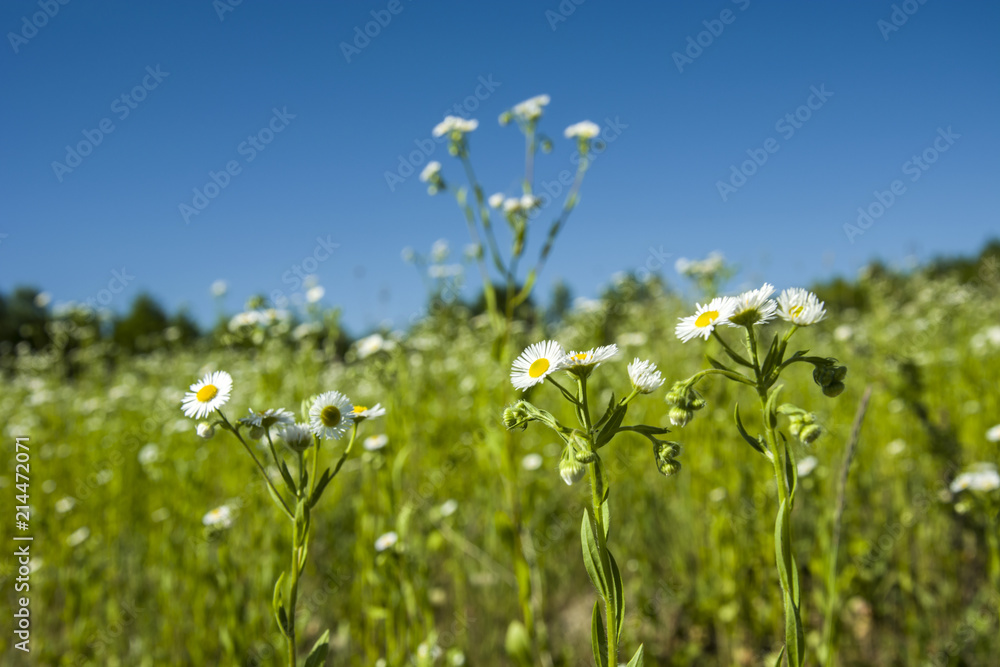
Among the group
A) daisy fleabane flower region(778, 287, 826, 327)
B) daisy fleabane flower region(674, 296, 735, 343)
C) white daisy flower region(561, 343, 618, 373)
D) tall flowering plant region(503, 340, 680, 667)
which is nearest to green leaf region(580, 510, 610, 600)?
tall flowering plant region(503, 340, 680, 667)

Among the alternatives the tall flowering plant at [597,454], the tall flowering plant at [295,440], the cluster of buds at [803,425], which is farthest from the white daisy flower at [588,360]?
the tall flowering plant at [295,440]

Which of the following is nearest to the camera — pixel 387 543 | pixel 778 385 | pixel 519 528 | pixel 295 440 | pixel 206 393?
pixel 778 385

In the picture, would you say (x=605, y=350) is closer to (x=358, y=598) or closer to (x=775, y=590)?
(x=775, y=590)

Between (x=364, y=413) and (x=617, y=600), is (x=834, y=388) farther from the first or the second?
(x=364, y=413)

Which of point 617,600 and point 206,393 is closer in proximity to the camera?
point 617,600

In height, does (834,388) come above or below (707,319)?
below

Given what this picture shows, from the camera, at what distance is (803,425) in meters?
0.80

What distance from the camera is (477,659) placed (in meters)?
1.99

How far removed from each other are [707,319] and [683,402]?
0.13 m

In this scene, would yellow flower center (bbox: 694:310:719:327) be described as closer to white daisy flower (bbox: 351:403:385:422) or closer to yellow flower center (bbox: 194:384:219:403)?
white daisy flower (bbox: 351:403:385:422)

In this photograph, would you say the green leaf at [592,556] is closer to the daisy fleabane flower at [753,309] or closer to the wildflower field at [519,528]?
the wildflower field at [519,528]

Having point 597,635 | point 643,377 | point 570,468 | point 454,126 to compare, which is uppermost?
point 454,126

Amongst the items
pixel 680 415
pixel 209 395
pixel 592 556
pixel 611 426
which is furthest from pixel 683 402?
pixel 209 395

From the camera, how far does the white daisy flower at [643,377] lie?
777 millimetres
